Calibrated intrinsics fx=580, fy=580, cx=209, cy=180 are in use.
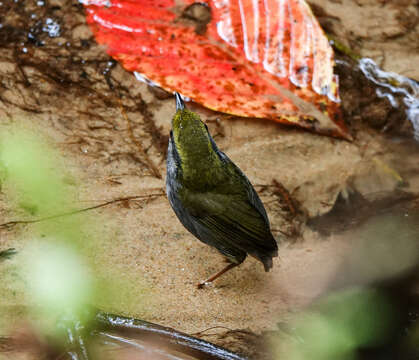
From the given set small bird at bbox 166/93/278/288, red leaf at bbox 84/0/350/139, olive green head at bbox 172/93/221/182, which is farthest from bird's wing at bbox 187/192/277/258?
red leaf at bbox 84/0/350/139

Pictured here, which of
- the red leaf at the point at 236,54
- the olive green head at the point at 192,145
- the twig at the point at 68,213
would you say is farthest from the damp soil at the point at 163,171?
the olive green head at the point at 192,145

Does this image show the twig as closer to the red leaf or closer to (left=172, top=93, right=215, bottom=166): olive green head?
(left=172, top=93, right=215, bottom=166): olive green head

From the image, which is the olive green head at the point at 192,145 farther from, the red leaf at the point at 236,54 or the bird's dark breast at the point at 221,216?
the red leaf at the point at 236,54

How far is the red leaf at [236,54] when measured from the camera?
366 centimetres

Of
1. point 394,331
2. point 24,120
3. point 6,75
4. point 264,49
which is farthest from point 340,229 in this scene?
point 6,75

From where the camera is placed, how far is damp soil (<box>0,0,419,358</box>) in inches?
120

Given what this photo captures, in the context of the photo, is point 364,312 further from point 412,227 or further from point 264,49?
point 264,49

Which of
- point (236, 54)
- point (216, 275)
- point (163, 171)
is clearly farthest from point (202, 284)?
point (236, 54)

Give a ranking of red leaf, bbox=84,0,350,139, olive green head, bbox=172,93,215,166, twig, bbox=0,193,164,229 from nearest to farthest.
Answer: olive green head, bbox=172,93,215,166 < twig, bbox=0,193,164,229 < red leaf, bbox=84,0,350,139

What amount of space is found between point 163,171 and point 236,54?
3.05 feet

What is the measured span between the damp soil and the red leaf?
125 mm

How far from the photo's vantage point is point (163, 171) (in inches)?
138

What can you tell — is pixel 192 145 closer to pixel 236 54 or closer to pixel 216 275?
pixel 216 275

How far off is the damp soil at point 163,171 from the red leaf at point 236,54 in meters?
0.12
